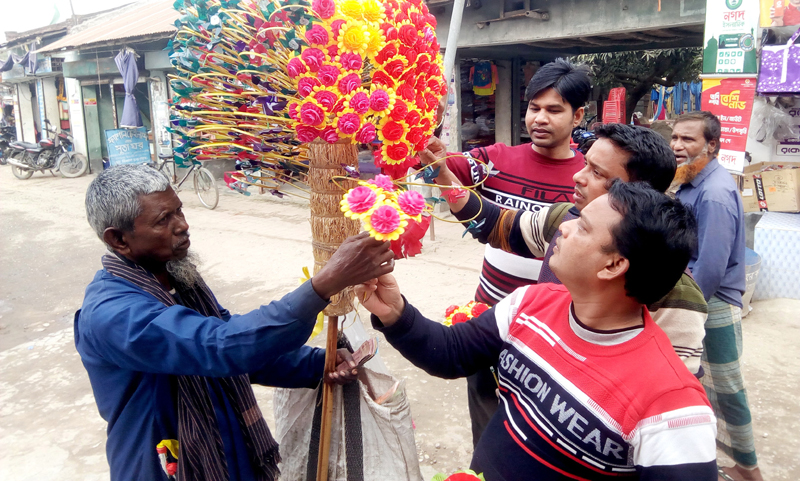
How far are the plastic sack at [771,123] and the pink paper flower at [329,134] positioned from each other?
5471mm

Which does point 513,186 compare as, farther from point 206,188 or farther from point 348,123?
point 206,188

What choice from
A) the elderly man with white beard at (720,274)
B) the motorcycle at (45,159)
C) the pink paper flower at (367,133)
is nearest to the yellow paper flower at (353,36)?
the pink paper flower at (367,133)

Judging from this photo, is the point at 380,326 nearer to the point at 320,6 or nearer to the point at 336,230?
the point at 336,230

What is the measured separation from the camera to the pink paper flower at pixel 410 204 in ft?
4.38

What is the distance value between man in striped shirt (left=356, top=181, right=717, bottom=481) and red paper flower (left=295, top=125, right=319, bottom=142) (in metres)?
0.75

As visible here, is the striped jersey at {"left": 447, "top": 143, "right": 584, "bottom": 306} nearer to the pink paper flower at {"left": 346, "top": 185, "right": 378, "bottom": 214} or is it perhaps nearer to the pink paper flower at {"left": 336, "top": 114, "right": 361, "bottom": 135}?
the pink paper flower at {"left": 336, "top": 114, "right": 361, "bottom": 135}

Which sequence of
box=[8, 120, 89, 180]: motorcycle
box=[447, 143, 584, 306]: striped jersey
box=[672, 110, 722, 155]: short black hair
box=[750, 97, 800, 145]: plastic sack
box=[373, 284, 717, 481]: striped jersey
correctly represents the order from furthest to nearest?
1. box=[8, 120, 89, 180]: motorcycle
2. box=[750, 97, 800, 145]: plastic sack
3. box=[672, 110, 722, 155]: short black hair
4. box=[447, 143, 584, 306]: striped jersey
5. box=[373, 284, 717, 481]: striped jersey

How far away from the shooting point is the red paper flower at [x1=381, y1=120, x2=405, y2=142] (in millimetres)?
1576

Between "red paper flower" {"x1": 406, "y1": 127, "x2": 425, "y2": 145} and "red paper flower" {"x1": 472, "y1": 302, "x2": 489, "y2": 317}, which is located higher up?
"red paper flower" {"x1": 406, "y1": 127, "x2": 425, "y2": 145}

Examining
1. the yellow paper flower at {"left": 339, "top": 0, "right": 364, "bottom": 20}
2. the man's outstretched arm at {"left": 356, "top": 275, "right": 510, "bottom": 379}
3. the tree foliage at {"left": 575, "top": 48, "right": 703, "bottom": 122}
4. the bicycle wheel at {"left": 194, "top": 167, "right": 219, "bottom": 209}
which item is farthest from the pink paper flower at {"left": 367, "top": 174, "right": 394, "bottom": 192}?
the tree foliage at {"left": 575, "top": 48, "right": 703, "bottom": 122}

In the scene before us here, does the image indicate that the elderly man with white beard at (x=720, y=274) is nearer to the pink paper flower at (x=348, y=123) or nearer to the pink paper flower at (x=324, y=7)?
the pink paper flower at (x=348, y=123)

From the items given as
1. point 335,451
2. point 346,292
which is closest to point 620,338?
point 346,292

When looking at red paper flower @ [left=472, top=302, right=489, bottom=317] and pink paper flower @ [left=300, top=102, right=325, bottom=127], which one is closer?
pink paper flower @ [left=300, top=102, right=325, bottom=127]

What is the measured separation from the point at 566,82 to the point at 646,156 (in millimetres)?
813
